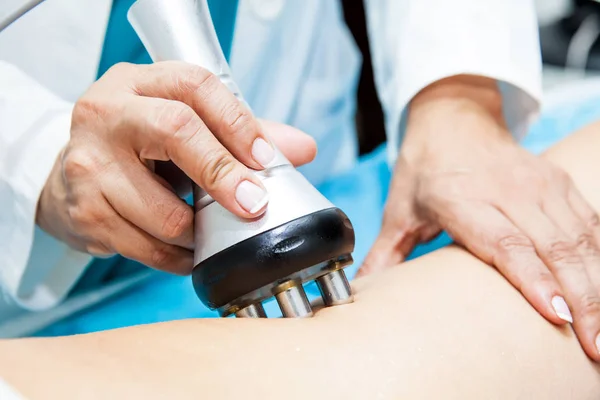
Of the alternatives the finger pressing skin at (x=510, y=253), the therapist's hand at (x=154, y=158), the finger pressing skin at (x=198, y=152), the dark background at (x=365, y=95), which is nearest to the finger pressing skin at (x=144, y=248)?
the therapist's hand at (x=154, y=158)

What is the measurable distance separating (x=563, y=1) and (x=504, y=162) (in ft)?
4.98

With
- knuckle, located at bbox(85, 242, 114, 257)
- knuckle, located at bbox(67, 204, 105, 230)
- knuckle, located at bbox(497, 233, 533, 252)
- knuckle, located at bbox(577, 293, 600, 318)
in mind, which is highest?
knuckle, located at bbox(67, 204, 105, 230)

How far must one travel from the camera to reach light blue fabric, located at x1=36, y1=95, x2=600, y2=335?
0.68 meters

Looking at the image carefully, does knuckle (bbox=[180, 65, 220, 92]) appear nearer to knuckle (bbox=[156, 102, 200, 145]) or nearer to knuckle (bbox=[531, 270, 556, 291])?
knuckle (bbox=[156, 102, 200, 145])

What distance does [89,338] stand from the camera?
401 millimetres

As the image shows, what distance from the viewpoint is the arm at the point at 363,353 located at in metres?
0.36

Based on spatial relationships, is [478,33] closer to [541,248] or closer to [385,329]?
[541,248]

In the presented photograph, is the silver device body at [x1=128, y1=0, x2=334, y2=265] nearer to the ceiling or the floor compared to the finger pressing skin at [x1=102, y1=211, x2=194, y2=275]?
nearer to the ceiling

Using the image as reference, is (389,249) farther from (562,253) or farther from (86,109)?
(86,109)

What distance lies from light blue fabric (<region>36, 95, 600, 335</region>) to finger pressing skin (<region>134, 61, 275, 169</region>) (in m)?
0.21

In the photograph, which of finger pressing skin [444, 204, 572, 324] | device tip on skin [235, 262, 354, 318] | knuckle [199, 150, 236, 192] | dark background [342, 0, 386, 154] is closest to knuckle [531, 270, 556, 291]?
finger pressing skin [444, 204, 572, 324]

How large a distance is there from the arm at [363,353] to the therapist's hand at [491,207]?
0.02 metres

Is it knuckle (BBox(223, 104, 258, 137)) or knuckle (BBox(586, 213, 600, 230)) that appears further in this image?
knuckle (BBox(586, 213, 600, 230))

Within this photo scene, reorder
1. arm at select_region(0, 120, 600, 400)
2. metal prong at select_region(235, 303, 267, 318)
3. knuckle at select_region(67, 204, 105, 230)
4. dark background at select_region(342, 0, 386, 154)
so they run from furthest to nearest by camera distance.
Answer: dark background at select_region(342, 0, 386, 154)
knuckle at select_region(67, 204, 105, 230)
metal prong at select_region(235, 303, 267, 318)
arm at select_region(0, 120, 600, 400)
